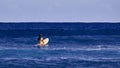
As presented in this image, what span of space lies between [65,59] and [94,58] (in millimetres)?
2033

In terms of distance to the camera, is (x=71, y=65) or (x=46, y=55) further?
(x=46, y=55)

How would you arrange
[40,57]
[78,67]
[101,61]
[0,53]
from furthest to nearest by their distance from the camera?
1. [0,53]
2. [40,57]
3. [101,61]
4. [78,67]

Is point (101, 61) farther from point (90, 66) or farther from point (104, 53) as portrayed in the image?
point (104, 53)

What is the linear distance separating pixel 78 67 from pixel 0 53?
10.2 metres

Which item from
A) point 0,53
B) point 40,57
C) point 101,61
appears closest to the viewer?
point 101,61

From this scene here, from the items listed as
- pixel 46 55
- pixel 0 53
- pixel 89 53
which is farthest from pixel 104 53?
pixel 0 53

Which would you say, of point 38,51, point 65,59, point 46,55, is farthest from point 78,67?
point 38,51

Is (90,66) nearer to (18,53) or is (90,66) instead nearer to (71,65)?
(71,65)

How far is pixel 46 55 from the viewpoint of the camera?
45688 millimetres

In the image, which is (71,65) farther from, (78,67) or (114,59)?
(114,59)

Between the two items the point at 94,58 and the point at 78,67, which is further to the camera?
the point at 94,58

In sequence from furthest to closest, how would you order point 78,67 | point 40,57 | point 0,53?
point 0,53, point 40,57, point 78,67

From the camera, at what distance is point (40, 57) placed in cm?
4422

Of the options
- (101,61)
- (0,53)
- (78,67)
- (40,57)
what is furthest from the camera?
(0,53)
